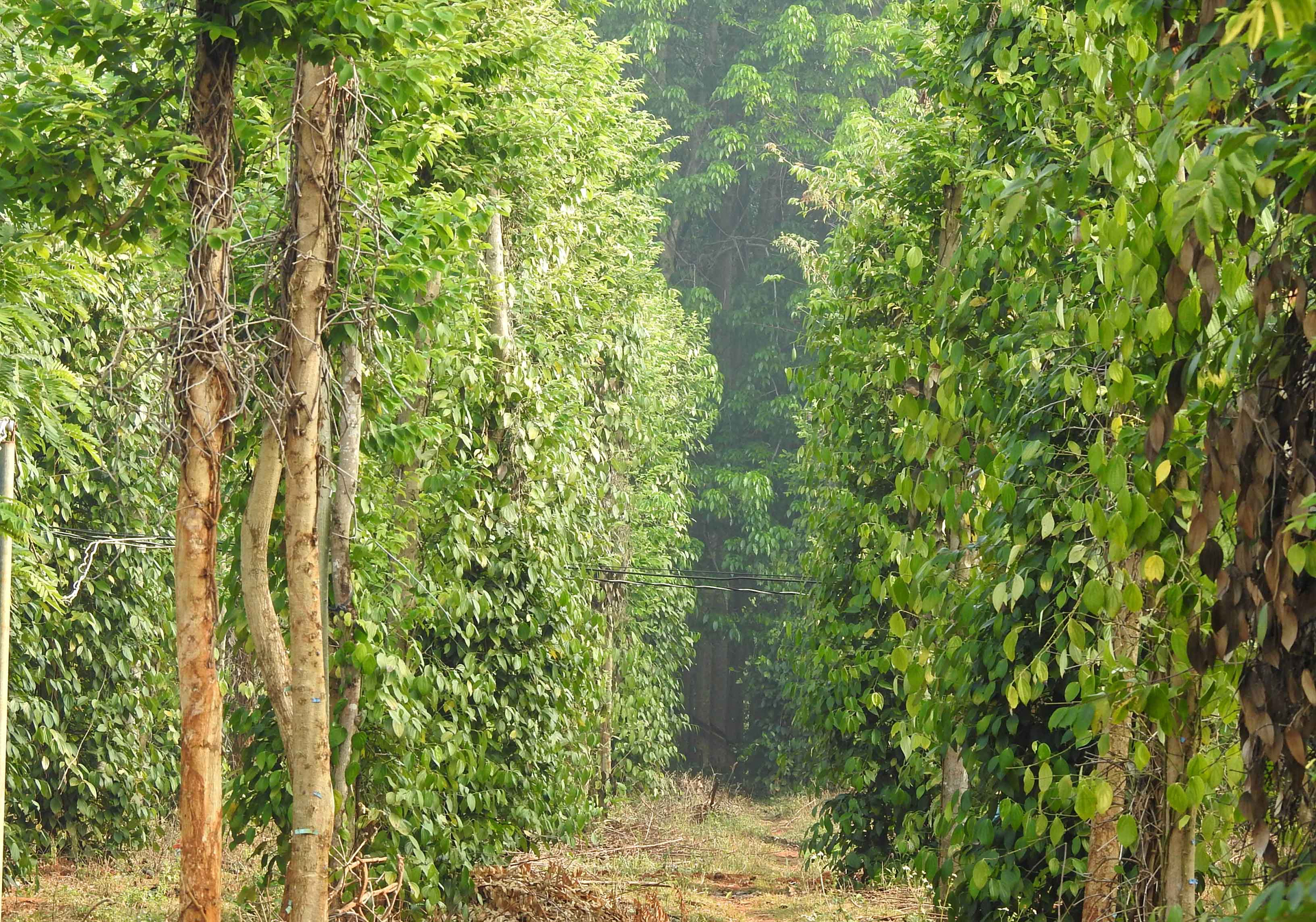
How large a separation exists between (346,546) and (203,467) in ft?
6.86

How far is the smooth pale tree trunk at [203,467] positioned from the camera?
15.1 feet

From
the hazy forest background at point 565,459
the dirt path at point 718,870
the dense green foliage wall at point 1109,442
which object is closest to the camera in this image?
the dense green foliage wall at point 1109,442

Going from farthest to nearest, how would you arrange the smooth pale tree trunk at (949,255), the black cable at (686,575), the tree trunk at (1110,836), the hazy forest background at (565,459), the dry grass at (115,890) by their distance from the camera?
the black cable at (686,575), the dry grass at (115,890), the smooth pale tree trunk at (949,255), the tree trunk at (1110,836), the hazy forest background at (565,459)

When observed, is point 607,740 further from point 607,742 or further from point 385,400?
point 385,400

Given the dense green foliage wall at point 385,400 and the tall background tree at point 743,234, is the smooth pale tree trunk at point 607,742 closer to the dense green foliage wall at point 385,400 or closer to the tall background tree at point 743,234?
the dense green foliage wall at point 385,400

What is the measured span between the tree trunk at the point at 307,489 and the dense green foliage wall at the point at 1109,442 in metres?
2.26

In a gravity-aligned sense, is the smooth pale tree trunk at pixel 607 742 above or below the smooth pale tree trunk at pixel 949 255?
below

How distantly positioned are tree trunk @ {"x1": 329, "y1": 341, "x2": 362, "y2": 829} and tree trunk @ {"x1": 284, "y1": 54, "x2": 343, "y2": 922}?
1.35 metres

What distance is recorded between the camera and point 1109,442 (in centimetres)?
495

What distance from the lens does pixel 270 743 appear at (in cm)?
666

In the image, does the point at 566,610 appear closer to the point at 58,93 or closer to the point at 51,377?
the point at 51,377

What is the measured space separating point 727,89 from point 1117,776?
68.5 ft

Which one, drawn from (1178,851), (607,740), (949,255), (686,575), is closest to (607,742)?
(607,740)

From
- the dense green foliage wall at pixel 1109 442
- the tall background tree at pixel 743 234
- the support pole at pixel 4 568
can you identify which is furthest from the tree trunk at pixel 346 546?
the tall background tree at pixel 743 234
